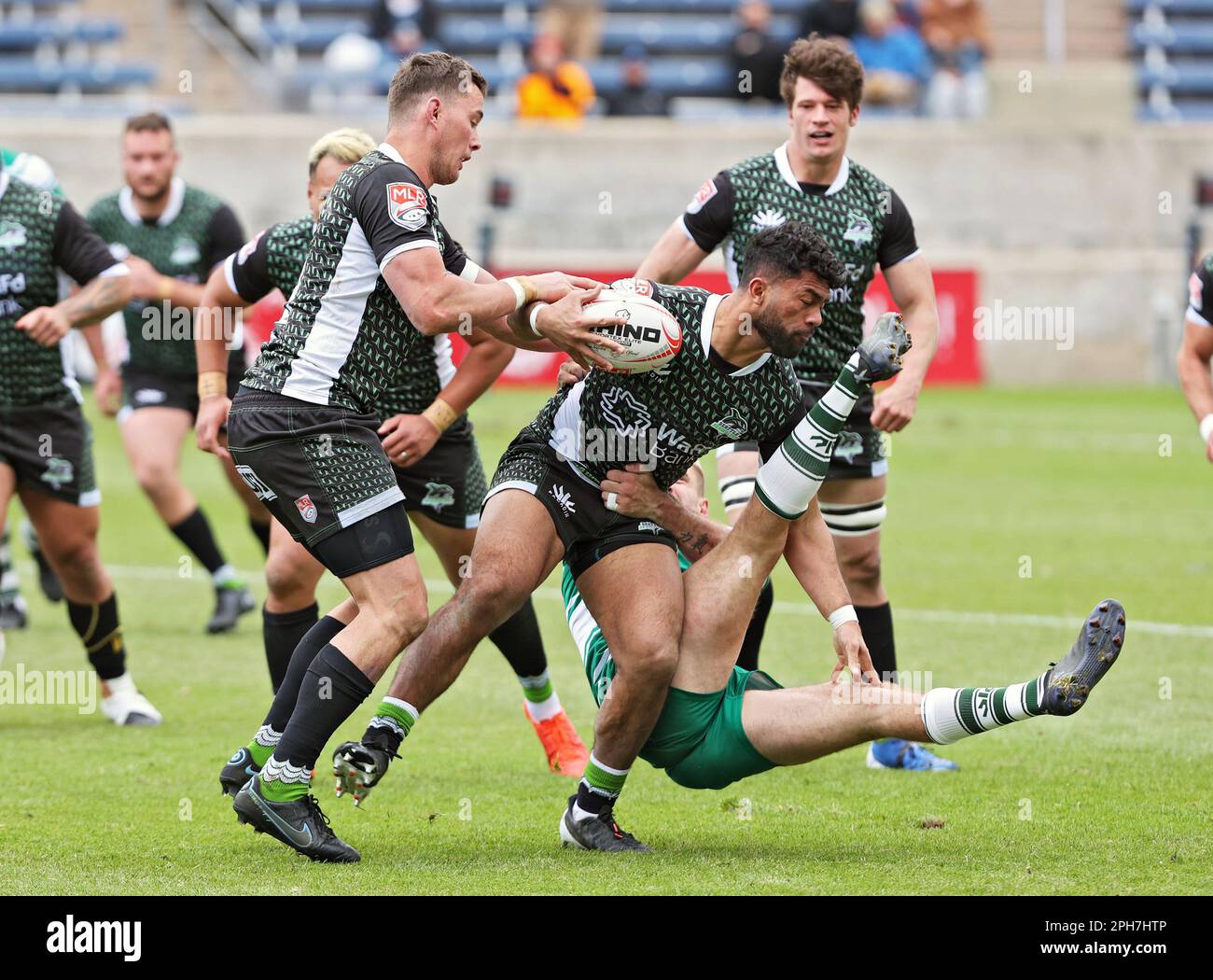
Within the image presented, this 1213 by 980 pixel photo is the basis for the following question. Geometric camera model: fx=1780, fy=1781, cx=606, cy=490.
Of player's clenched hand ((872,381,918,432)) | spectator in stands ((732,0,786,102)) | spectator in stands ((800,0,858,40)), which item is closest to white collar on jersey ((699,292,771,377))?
player's clenched hand ((872,381,918,432))

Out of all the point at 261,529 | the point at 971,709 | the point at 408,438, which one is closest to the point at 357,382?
the point at 408,438

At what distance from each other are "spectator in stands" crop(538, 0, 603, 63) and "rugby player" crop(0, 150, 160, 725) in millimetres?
20273

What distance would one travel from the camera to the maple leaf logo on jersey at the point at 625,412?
577cm

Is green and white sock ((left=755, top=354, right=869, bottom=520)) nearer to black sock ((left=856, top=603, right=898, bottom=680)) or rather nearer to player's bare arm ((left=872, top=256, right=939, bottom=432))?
player's bare arm ((left=872, top=256, right=939, bottom=432))

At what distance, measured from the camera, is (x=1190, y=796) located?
6.14 m

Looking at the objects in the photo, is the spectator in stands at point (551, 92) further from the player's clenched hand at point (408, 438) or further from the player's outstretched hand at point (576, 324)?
the player's outstretched hand at point (576, 324)

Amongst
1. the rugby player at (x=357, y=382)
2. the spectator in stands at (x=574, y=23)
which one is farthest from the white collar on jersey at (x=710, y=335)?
the spectator in stands at (x=574, y=23)

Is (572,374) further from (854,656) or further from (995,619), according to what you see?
(995,619)

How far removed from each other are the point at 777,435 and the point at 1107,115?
22.0 metres

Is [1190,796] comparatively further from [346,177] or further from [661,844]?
[346,177]

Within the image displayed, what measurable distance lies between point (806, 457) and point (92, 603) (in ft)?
12.0

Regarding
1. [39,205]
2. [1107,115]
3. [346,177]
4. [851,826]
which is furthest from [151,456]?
[1107,115]

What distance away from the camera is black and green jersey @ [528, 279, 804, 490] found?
571cm

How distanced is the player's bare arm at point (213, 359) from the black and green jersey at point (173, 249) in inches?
104
